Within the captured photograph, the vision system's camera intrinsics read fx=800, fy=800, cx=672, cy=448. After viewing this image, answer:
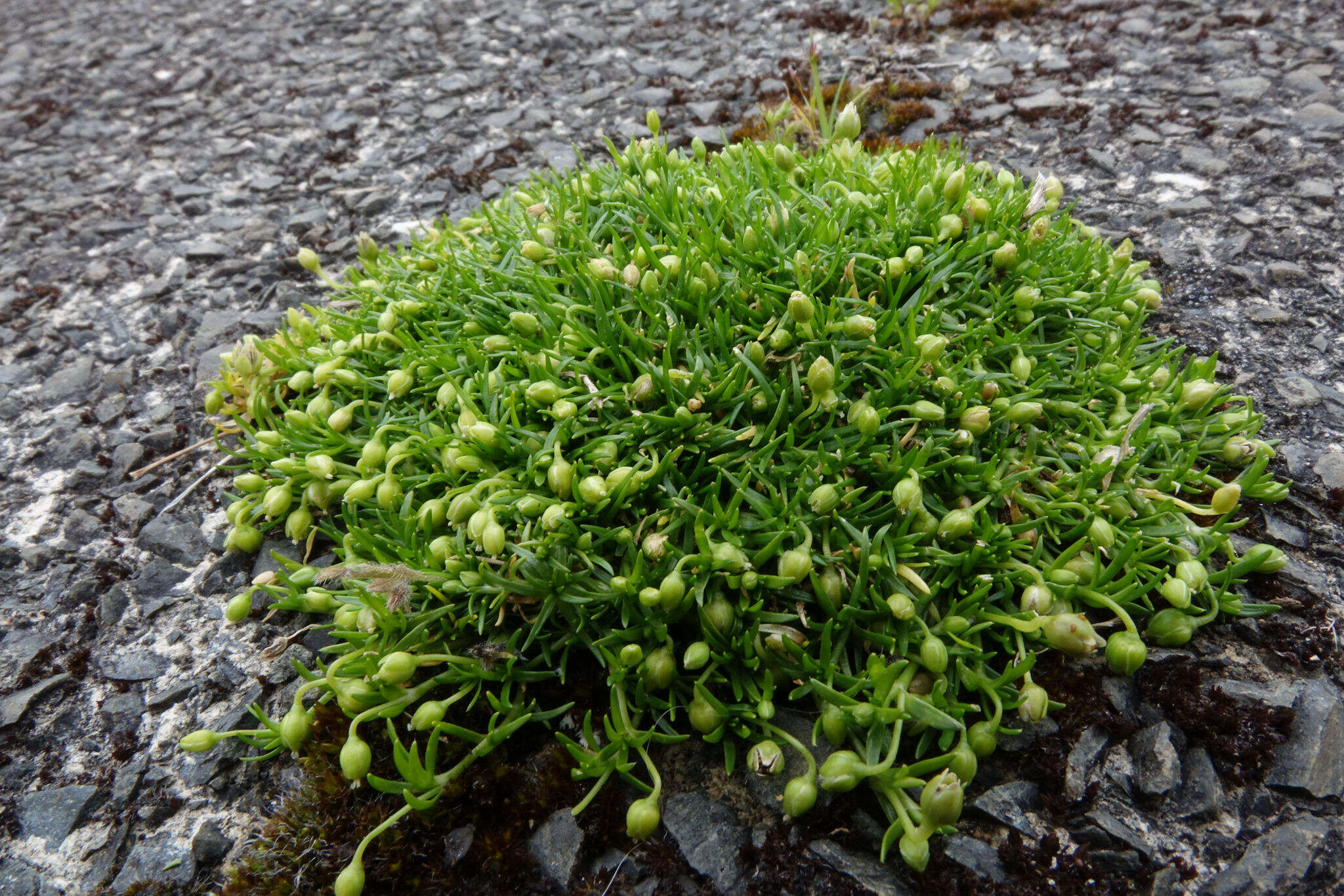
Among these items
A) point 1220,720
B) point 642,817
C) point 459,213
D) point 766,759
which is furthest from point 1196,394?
point 459,213

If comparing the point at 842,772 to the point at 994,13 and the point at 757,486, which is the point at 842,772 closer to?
the point at 757,486

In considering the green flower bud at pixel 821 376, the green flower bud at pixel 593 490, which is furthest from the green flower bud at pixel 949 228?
the green flower bud at pixel 593 490

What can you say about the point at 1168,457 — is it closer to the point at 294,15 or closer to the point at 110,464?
the point at 110,464

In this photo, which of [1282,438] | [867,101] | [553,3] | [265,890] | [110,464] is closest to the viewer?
[265,890]

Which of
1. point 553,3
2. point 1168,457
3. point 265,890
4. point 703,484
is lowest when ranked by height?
point 265,890

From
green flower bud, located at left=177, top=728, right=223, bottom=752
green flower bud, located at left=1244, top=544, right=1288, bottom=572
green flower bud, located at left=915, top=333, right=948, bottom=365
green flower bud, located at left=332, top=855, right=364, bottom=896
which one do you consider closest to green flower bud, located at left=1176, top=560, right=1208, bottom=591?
green flower bud, located at left=1244, top=544, right=1288, bottom=572

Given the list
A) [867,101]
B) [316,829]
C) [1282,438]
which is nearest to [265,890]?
[316,829]

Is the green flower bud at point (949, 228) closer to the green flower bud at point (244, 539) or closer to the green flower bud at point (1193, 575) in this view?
the green flower bud at point (1193, 575)
